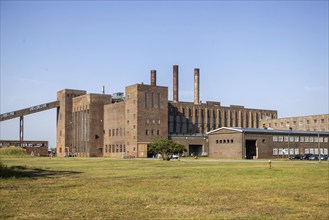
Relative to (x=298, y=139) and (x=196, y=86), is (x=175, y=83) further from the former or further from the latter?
(x=298, y=139)

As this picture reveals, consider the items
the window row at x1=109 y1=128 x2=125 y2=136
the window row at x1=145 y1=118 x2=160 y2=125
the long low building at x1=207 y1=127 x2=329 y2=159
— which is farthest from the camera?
the window row at x1=109 y1=128 x2=125 y2=136

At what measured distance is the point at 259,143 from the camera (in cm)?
8956

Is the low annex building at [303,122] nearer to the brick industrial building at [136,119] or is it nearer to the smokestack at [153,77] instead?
the brick industrial building at [136,119]

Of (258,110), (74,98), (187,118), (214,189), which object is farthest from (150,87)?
(214,189)

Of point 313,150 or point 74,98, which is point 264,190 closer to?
point 313,150

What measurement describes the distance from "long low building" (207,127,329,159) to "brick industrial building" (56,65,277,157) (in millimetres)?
17724

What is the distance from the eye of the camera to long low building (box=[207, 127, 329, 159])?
88.4m

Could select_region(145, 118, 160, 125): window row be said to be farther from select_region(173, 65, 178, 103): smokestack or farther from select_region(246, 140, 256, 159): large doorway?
select_region(246, 140, 256, 159): large doorway

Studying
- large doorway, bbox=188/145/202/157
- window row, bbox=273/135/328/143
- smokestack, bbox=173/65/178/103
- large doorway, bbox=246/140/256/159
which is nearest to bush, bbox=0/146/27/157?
large doorway, bbox=188/145/202/157

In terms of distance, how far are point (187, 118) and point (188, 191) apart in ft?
351

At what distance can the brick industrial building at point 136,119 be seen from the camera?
107375 millimetres

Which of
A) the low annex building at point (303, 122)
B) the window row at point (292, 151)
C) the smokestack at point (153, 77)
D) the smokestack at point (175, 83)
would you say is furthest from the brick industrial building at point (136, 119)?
the window row at point (292, 151)

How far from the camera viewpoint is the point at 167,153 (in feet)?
279

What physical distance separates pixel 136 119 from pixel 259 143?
3071cm
